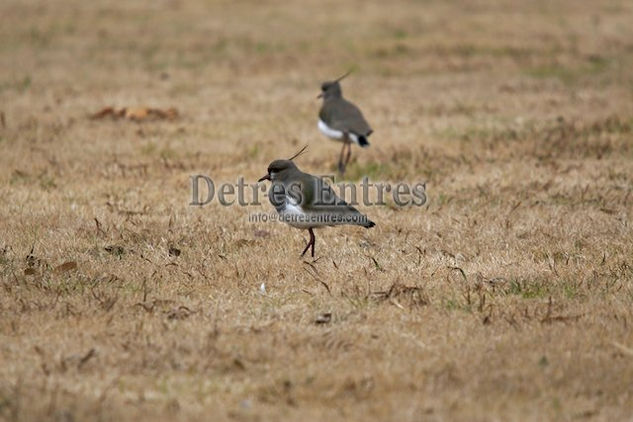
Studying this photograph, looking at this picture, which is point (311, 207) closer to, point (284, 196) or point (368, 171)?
point (284, 196)

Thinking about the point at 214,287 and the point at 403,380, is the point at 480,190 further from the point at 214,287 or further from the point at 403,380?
the point at 403,380

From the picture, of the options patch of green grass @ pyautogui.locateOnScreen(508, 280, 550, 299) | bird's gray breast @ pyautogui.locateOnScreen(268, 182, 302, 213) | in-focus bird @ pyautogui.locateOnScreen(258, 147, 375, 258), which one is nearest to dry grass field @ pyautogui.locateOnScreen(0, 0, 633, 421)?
patch of green grass @ pyautogui.locateOnScreen(508, 280, 550, 299)

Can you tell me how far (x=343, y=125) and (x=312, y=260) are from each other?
3955 millimetres

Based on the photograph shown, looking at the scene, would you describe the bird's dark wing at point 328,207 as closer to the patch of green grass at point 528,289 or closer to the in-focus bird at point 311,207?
the in-focus bird at point 311,207

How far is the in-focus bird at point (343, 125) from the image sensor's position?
37.8 feet

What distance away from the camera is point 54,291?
6863 millimetres

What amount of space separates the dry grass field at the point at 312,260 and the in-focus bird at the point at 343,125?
14.0 inches

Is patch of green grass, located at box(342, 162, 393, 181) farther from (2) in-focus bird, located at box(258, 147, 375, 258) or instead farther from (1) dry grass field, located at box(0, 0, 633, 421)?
(2) in-focus bird, located at box(258, 147, 375, 258)

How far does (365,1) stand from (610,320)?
22570mm

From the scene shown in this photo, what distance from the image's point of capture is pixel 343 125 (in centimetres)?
1165

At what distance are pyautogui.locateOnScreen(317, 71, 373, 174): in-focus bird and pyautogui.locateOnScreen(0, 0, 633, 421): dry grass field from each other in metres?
0.36

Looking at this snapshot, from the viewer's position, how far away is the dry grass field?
17.4 feet

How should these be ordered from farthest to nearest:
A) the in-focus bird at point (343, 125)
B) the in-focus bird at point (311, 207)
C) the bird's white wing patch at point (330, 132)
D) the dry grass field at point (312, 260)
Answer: the bird's white wing patch at point (330, 132) < the in-focus bird at point (343, 125) < the in-focus bird at point (311, 207) < the dry grass field at point (312, 260)

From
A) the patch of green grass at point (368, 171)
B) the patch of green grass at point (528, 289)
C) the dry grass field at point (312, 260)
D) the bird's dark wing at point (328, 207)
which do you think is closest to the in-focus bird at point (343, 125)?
the patch of green grass at point (368, 171)
